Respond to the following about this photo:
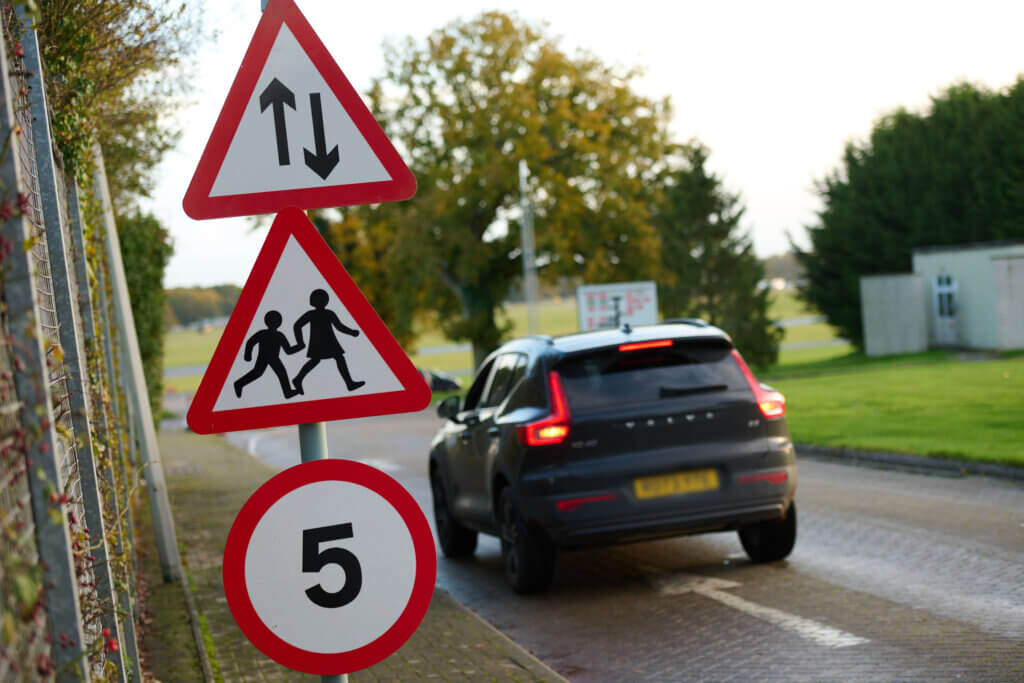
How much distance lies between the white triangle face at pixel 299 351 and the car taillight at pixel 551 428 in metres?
4.88

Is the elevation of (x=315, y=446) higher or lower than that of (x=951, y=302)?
higher

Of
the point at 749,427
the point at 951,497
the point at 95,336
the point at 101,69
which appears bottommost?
the point at 951,497

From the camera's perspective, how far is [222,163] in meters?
3.72

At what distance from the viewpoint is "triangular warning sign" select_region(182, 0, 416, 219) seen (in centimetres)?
371

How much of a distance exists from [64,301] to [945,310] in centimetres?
4205

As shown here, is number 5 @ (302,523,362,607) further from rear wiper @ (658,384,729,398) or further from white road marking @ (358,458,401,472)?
white road marking @ (358,458,401,472)

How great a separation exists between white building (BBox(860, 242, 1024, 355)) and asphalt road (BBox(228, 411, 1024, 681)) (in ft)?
92.5

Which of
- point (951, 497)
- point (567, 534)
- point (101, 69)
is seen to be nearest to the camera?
point (101, 69)

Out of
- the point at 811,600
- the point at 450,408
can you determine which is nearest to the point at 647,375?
the point at 811,600

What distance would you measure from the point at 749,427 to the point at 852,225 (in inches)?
1917

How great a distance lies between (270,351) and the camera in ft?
11.8

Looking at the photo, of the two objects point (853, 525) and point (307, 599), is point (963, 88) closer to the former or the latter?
point (853, 525)

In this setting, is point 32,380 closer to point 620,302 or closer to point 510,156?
point 620,302

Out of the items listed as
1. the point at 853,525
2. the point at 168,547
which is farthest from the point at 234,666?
the point at 853,525
